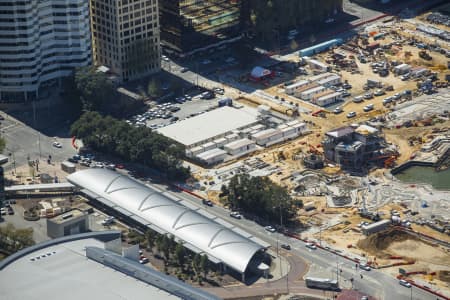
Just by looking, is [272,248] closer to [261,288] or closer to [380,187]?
[261,288]

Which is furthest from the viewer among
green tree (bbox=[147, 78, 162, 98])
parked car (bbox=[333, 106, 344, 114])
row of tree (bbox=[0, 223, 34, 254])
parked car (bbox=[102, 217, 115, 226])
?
green tree (bbox=[147, 78, 162, 98])

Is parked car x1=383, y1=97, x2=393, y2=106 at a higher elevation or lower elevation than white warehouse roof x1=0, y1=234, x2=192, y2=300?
lower

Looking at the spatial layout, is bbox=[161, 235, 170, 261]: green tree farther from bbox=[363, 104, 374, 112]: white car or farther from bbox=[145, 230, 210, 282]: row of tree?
bbox=[363, 104, 374, 112]: white car

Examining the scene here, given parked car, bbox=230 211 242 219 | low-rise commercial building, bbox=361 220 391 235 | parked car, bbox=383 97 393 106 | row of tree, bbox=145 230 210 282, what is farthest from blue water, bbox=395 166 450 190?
row of tree, bbox=145 230 210 282

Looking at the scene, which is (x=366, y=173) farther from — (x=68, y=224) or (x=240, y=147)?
(x=68, y=224)

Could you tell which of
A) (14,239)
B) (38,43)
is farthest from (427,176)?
(38,43)

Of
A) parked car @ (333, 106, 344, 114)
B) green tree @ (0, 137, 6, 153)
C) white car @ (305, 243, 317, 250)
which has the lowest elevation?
parked car @ (333, 106, 344, 114)

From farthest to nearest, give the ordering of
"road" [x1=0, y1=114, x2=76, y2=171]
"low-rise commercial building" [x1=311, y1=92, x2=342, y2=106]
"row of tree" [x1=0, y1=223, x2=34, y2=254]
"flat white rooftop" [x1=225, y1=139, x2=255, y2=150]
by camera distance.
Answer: "low-rise commercial building" [x1=311, y1=92, x2=342, y2=106]
"flat white rooftop" [x1=225, y1=139, x2=255, y2=150]
"road" [x1=0, y1=114, x2=76, y2=171]
"row of tree" [x1=0, y1=223, x2=34, y2=254]

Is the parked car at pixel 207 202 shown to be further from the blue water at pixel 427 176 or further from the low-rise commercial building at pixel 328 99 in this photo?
the low-rise commercial building at pixel 328 99

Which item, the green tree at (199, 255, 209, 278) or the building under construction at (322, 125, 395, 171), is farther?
the building under construction at (322, 125, 395, 171)
